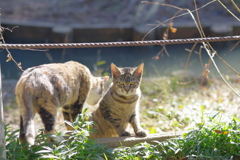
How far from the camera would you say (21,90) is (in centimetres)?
315

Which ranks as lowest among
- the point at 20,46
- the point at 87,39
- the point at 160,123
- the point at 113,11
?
the point at 160,123

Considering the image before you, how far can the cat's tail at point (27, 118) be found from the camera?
2873 millimetres

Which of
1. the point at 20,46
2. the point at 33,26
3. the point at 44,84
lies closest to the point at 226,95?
the point at 44,84

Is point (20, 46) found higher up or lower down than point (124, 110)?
higher up

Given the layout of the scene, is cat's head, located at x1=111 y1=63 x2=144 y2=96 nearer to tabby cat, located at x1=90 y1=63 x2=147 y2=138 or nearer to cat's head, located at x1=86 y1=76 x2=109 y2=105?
tabby cat, located at x1=90 y1=63 x2=147 y2=138

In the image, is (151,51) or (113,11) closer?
(151,51)

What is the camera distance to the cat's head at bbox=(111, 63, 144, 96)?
383 centimetres

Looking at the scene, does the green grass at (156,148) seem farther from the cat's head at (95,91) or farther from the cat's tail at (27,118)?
the cat's head at (95,91)

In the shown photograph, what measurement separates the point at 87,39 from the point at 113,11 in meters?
2.55

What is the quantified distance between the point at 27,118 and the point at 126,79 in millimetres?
1339

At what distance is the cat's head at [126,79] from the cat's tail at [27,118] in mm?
1159

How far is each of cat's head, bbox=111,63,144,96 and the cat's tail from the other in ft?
3.80

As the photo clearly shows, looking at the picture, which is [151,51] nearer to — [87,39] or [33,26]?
[87,39]

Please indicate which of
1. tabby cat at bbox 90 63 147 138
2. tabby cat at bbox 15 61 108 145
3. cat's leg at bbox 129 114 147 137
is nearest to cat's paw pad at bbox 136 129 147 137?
cat's leg at bbox 129 114 147 137
